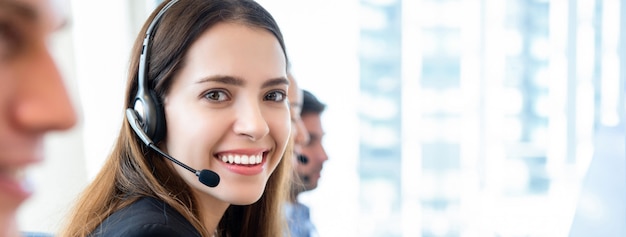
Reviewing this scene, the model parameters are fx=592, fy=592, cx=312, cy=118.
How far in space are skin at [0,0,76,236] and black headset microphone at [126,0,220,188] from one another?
0.66 meters

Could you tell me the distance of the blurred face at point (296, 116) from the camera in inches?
52.6

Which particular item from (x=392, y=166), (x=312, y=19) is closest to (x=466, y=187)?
(x=392, y=166)

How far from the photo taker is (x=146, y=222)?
0.75m

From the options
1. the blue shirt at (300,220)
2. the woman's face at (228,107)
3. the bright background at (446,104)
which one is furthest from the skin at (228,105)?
the bright background at (446,104)

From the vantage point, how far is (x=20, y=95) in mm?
160

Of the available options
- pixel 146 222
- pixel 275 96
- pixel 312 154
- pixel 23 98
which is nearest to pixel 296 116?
pixel 312 154

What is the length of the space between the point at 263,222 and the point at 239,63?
1.35ft

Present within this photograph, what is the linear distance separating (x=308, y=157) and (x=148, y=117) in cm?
81

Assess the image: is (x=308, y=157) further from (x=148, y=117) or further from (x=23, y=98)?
(x=23, y=98)

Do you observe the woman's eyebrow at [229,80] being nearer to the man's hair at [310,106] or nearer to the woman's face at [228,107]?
the woman's face at [228,107]

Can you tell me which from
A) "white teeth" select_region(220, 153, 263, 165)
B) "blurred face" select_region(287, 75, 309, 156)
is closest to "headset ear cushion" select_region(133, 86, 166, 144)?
"white teeth" select_region(220, 153, 263, 165)

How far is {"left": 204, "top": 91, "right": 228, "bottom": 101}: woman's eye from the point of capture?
2.78 feet

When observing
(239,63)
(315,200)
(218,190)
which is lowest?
(315,200)

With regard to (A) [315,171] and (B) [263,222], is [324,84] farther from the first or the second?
(B) [263,222]
